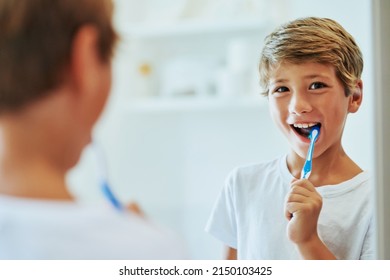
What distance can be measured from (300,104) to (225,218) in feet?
0.80

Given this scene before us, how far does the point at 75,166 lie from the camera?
877mm

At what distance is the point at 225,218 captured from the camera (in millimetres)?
978

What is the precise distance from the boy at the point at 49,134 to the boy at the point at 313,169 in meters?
0.20

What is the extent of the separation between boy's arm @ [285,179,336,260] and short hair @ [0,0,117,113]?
0.43 m

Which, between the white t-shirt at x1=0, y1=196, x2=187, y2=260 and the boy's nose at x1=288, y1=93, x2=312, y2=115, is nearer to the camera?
the white t-shirt at x1=0, y1=196, x2=187, y2=260

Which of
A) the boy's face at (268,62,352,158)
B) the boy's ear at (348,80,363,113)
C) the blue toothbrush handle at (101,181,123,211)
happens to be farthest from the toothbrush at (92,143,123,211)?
the boy's ear at (348,80,363,113)

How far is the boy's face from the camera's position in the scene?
0.92 m

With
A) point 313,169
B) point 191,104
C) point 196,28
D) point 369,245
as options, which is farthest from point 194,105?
point 369,245

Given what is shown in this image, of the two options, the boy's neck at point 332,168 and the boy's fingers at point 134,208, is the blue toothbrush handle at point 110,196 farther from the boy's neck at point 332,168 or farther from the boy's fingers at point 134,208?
the boy's neck at point 332,168

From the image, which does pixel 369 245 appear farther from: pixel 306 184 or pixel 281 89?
pixel 281 89

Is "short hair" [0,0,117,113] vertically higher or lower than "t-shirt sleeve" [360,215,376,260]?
higher

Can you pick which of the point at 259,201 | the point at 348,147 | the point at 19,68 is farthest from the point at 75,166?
the point at 348,147

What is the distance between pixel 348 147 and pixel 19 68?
561mm

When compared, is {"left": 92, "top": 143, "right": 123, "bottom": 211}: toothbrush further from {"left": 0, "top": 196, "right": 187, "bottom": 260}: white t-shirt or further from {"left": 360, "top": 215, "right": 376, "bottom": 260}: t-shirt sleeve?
{"left": 360, "top": 215, "right": 376, "bottom": 260}: t-shirt sleeve
